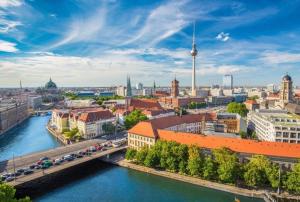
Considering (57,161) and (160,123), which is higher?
(160,123)

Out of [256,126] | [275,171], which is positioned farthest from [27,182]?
[256,126]

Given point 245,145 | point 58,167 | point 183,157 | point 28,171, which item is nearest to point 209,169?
point 183,157

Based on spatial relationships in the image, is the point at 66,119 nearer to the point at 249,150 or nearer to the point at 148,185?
the point at 148,185

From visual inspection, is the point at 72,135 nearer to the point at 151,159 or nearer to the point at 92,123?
the point at 92,123

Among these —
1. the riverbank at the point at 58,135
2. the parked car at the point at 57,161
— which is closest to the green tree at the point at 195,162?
the parked car at the point at 57,161

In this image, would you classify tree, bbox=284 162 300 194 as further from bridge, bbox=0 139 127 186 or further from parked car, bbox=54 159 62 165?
parked car, bbox=54 159 62 165

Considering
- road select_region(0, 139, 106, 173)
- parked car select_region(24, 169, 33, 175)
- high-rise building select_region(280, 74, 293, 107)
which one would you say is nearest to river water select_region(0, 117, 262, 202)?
parked car select_region(24, 169, 33, 175)
